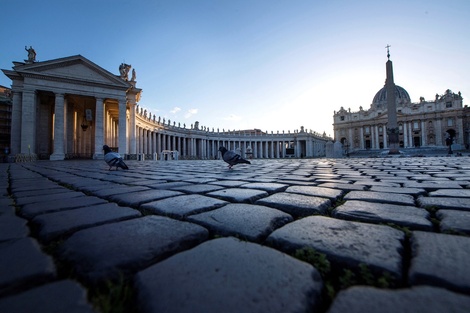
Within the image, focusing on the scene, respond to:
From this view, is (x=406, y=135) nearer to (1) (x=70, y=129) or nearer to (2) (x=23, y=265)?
(1) (x=70, y=129)

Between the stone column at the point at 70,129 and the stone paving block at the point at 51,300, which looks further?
the stone column at the point at 70,129

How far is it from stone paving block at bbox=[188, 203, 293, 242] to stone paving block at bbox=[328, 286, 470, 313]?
52 cm

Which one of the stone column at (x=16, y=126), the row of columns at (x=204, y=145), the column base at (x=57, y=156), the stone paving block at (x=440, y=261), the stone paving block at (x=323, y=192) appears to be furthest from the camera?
the row of columns at (x=204, y=145)

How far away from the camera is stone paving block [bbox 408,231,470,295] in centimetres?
70

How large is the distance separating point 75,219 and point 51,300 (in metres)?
0.95

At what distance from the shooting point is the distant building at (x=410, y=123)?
168 ft

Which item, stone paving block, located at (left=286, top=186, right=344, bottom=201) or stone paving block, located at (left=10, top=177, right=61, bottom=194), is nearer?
stone paving block, located at (left=286, top=186, right=344, bottom=201)

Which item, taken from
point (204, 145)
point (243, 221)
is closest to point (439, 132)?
point (204, 145)

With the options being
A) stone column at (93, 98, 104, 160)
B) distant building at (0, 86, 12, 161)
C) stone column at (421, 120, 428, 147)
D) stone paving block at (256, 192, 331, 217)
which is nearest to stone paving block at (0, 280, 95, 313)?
stone paving block at (256, 192, 331, 217)

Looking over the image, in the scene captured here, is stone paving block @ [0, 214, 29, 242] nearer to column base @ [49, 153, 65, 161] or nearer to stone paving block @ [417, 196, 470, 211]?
Answer: stone paving block @ [417, 196, 470, 211]

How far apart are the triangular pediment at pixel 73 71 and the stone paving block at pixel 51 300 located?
82.9 ft

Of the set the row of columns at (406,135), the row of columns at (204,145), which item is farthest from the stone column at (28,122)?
the row of columns at (406,135)

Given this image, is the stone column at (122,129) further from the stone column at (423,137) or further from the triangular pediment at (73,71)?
the stone column at (423,137)

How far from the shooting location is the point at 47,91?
19.5 metres
